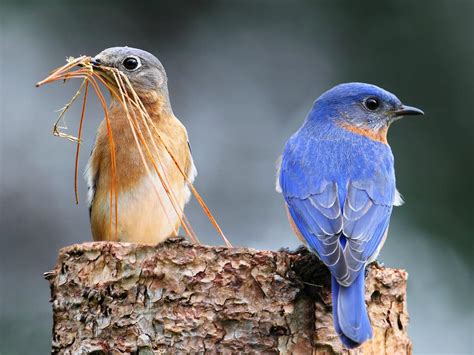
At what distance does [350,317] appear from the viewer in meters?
4.41

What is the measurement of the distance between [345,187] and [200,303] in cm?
125

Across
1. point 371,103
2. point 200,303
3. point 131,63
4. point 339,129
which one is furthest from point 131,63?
point 200,303

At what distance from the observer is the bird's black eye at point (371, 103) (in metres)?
6.21

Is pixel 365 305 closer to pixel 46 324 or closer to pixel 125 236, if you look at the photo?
pixel 125 236

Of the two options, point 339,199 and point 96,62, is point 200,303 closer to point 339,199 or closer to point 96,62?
point 339,199

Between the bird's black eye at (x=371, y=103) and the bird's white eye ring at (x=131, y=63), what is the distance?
5.66ft

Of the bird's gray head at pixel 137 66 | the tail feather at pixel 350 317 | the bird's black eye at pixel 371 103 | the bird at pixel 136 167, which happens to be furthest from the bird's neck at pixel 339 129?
the tail feather at pixel 350 317

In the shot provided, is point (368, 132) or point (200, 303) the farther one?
point (368, 132)

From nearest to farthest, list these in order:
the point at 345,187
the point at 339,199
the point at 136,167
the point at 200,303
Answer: the point at 200,303 → the point at 339,199 → the point at 345,187 → the point at 136,167

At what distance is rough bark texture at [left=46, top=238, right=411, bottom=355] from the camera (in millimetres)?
4551

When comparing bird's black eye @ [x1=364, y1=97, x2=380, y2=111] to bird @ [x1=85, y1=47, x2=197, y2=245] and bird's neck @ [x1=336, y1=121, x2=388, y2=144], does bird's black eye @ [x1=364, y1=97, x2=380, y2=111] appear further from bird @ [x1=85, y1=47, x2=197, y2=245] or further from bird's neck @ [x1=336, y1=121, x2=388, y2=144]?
bird @ [x1=85, y1=47, x2=197, y2=245]

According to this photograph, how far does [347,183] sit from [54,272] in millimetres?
1800

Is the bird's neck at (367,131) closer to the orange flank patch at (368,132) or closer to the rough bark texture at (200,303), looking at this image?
the orange flank patch at (368,132)

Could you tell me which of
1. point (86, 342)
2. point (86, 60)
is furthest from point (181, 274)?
point (86, 60)
